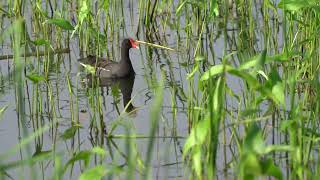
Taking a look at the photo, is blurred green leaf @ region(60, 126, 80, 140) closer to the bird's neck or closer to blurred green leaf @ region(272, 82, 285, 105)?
blurred green leaf @ region(272, 82, 285, 105)

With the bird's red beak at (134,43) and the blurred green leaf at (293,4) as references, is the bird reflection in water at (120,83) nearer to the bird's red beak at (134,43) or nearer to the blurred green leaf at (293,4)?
the bird's red beak at (134,43)

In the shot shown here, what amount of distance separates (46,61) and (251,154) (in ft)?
13.8

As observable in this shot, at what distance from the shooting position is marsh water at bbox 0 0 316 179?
5324mm

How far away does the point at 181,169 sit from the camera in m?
5.09

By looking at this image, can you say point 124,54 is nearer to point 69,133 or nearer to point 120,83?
point 120,83

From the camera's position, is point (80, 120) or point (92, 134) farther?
point (80, 120)

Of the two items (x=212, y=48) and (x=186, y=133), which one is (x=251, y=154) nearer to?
(x=186, y=133)

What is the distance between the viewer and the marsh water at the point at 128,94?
210 inches

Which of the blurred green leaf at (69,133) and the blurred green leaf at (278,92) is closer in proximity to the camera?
the blurred green leaf at (278,92)

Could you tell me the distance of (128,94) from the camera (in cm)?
786

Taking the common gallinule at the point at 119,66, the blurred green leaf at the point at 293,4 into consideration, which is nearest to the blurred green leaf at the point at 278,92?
the blurred green leaf at the point at 293,4

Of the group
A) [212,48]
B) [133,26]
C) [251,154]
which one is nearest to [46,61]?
[212,48]

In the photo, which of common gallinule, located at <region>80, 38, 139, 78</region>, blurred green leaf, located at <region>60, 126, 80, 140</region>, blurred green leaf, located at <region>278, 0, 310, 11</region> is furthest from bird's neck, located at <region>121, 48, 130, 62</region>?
blurred green leaf, located at <region>278, 0, 310, 11</region>

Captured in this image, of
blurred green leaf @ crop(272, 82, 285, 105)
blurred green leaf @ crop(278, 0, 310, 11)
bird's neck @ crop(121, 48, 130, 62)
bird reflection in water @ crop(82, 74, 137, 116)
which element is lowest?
bird reflection in water @ crop(82, 74, 137, 116)
